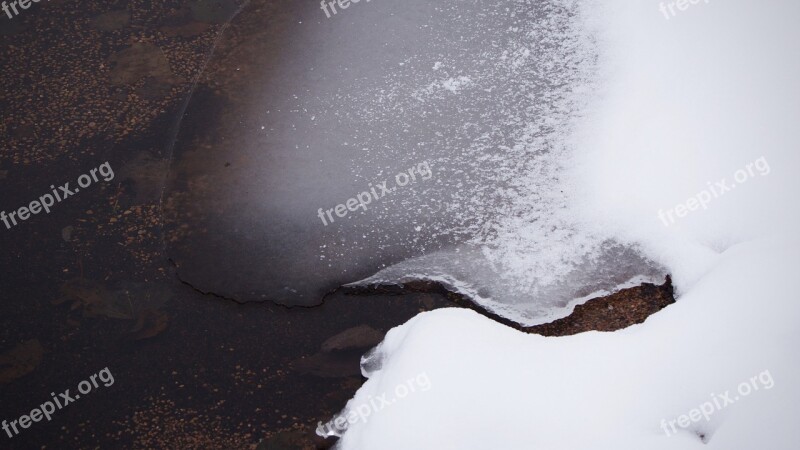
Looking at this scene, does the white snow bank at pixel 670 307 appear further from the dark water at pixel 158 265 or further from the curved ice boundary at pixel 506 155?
the dark water at pixel 158 265

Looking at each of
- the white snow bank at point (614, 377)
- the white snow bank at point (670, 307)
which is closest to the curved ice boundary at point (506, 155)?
the white snow bank at point (670, 307)

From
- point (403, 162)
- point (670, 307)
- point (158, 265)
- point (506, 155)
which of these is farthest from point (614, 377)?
point (158, 265)

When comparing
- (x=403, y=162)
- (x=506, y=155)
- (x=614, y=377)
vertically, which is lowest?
(x=614, y=377)

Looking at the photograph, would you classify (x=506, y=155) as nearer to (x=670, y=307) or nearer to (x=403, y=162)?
(x=403, y=162)

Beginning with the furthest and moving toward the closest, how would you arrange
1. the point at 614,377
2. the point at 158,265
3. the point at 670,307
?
the point at 158,265, the point at 670,307, the point at 614,377

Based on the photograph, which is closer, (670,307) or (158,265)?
(670,307)

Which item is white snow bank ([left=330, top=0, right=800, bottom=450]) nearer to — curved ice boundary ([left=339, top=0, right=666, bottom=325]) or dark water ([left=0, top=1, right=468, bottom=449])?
curved ice boundary ([left=339, top=0, right=666, bottom=325])

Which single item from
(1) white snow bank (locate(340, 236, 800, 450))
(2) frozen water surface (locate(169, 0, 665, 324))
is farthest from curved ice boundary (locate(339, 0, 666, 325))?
(1) white snow bank (locate(340, 236, 800, 450))

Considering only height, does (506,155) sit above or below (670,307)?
above
